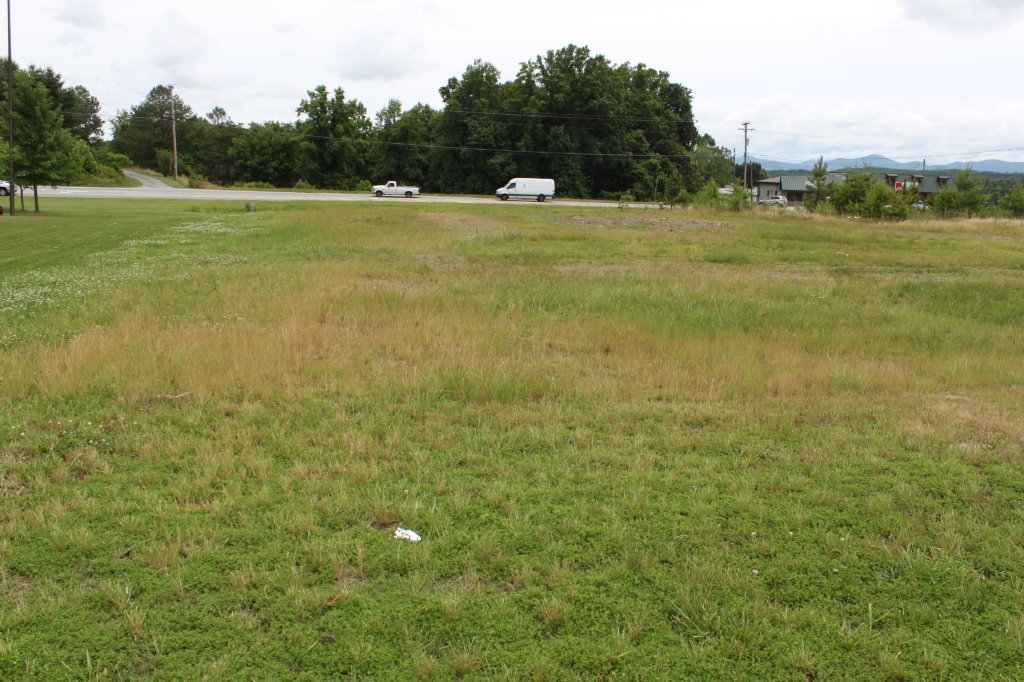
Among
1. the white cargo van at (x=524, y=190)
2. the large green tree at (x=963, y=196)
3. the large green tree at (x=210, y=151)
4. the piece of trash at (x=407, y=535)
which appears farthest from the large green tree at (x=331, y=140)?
the piece of trash at (x=407, y=535)

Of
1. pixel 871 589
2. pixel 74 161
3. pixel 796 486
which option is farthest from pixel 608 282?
pixel 74 161

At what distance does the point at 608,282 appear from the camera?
1631 cm

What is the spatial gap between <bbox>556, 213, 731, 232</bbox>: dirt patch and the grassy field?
24.3m

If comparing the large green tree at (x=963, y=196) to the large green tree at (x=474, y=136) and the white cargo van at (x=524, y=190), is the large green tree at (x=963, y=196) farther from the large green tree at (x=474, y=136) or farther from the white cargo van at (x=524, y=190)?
the large green tree at (x=474, y=136)

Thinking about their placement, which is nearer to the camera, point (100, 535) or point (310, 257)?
point (100, 535)

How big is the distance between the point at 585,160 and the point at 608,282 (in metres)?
74.3

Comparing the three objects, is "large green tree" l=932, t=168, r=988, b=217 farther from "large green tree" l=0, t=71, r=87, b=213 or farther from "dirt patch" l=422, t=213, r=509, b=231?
"large green tree" l=0, t=71, r=87, b=213

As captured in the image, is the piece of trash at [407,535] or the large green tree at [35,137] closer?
the piece of trash at [407,535]

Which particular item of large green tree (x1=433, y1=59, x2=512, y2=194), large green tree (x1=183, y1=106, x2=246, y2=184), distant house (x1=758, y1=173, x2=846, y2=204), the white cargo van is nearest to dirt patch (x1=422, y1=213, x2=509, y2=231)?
the white cargo van

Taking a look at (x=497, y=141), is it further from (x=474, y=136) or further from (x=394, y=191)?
(x=394, y=191)

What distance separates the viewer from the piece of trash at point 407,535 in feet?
14.3

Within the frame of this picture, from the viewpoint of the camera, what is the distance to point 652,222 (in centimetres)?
3878

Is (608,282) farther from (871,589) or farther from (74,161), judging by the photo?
(74,161)

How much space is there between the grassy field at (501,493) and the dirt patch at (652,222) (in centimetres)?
2429
